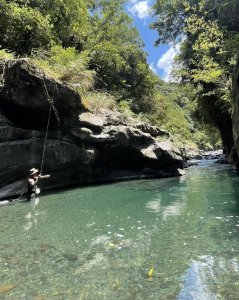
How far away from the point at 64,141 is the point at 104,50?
14087 mm

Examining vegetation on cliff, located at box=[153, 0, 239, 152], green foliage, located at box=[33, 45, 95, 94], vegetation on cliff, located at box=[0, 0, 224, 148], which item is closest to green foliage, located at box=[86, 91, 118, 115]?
vegetation on cliff, located at box=[0, 0, 224, 148]

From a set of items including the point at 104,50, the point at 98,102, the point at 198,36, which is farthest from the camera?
the point at 104,50

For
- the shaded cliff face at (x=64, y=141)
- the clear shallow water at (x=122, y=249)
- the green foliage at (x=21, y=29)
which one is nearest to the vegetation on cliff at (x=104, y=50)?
the green foliage at (x=21, y=29)

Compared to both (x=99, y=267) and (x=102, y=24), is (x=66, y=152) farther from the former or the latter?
(x=102, y=24)

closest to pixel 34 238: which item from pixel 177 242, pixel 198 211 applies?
pixel 177 242

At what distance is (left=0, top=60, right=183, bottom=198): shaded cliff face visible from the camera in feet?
58.0

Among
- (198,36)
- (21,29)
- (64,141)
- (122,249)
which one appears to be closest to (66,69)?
(21,29)

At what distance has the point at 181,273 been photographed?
6621mm

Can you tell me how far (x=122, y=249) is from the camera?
8234mm

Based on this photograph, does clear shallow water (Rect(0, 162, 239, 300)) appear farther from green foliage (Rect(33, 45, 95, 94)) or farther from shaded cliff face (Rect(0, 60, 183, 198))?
green foliage (Rect(33, 45, 95, 94))

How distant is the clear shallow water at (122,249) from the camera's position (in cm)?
605

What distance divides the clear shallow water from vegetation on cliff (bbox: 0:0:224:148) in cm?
912

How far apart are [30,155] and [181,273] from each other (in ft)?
43.4

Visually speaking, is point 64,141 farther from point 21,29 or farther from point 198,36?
point 198,36
